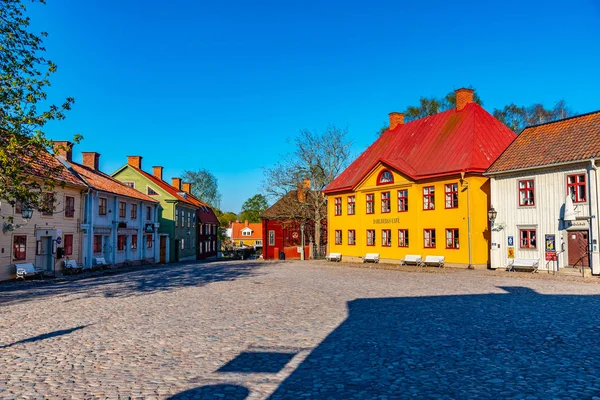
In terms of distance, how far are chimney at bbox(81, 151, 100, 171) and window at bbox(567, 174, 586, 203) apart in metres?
30.9

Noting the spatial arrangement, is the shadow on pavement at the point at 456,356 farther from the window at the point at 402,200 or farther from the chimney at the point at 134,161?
the chimney at the point at 134,161

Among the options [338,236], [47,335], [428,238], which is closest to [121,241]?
[338,236]

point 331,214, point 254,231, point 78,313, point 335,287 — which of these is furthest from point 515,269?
point 254,231

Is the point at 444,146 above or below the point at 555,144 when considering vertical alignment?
above

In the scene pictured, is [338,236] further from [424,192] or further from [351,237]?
[424,192]

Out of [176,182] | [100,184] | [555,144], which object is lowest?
[100,184]

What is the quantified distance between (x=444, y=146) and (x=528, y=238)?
8.86 m

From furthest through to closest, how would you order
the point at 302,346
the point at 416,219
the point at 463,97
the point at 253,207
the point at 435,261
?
the point at 253,207 < the point at 463,97 < the point at 416,219 < the point at 435,261 < the point at 302,346

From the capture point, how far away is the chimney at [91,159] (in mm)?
37625

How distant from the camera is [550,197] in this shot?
80.4 feet

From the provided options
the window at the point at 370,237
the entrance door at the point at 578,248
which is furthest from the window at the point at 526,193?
the window at the point at 370,237

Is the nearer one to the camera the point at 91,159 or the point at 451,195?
the point at 451,195

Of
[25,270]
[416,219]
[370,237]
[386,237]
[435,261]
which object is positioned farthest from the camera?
[370,237]

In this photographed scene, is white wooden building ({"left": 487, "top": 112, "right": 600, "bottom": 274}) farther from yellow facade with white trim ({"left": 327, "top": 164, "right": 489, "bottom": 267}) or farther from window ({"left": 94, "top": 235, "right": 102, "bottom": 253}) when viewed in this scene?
window ({"left": 94, "top": 235, "right": 102, "bottom": 253})
